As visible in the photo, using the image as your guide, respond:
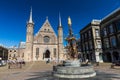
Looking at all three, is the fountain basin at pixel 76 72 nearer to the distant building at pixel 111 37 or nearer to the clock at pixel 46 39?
the distant building at pixel 111 37

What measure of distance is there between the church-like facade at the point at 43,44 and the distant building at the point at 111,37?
19.9 m

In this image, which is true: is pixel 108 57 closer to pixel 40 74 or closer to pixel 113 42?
pixel 113 42

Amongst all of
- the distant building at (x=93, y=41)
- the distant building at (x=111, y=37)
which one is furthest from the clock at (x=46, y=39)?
the distant building at (x=111, y=37)

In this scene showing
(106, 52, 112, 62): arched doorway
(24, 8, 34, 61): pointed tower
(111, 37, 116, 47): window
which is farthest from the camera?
(24, 8, 34, 61): pointed tower

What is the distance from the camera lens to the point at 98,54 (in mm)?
34781

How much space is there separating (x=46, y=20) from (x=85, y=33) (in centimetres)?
2176

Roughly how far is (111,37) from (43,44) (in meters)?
28.6

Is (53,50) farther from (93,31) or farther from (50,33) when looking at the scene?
(93,31)

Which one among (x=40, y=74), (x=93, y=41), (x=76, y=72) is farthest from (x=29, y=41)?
(x=76, y=72)

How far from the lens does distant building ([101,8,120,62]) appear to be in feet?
94.9

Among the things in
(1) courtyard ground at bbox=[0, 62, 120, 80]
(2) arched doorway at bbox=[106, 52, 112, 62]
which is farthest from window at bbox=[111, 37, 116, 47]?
(1) courtyard ground at bbox=[0, 62, 120, 80]

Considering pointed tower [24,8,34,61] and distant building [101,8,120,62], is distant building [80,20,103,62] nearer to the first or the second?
distant building [101,8,120,62]

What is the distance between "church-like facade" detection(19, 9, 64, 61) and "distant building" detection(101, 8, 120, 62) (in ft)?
65.2

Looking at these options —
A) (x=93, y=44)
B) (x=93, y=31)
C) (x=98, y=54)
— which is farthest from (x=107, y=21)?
(x=98, y=54)
